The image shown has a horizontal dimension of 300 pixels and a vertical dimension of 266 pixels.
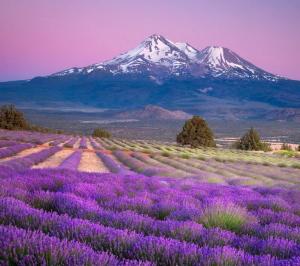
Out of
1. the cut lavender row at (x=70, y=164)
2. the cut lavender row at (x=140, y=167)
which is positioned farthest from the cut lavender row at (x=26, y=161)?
the cut lavender row at (x=140, y=167)

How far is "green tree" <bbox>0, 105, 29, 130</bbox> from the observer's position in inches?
2933

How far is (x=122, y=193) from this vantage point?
7910 mm

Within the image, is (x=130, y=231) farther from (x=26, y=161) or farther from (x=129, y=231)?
(x=26, y=161)

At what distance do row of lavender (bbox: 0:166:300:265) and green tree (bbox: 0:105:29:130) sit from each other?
69.5 meters

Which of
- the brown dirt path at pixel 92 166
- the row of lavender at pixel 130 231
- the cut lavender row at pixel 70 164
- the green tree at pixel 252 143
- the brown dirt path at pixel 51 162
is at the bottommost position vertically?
the green tree at pixel 252 143

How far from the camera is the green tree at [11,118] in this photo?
244 ft

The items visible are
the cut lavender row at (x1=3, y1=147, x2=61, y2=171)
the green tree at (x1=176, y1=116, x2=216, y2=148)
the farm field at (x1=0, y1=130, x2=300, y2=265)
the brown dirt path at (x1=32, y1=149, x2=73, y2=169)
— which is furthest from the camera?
the green tree at (x1=176, y1=116, x2=216, y2=148)

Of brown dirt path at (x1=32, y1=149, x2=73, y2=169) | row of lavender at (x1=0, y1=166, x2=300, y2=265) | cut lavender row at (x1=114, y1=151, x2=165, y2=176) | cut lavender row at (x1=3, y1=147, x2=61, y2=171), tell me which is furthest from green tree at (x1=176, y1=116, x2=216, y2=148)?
row of lavender at (x1=0, y1=166, x2=300, y2=265)

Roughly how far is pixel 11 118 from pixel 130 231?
75.6 meters

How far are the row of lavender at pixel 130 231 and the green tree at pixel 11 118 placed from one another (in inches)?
2736

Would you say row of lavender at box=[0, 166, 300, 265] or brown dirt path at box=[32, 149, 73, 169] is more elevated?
row of lavender at box=[0, 166, 300, 265]

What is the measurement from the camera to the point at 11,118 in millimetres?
76438

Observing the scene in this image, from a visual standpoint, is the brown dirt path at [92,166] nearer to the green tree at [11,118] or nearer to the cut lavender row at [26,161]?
the cut lavender row at [26,161]

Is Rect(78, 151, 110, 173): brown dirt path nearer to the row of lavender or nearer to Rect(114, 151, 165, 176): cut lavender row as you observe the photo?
Rect(114, 151, 165, 176): cut lavender row
